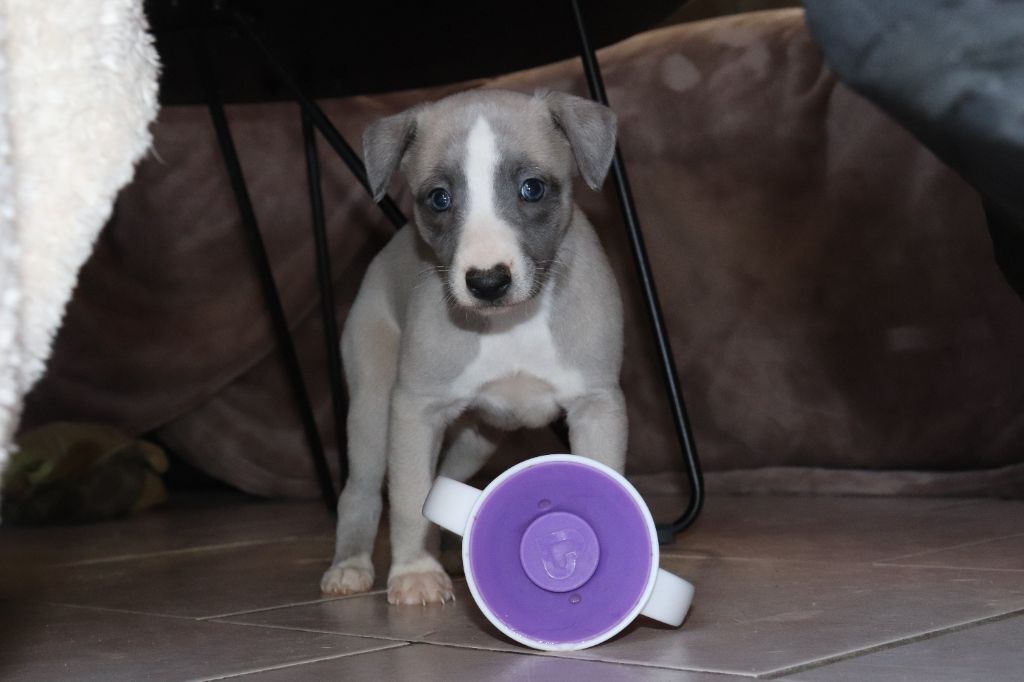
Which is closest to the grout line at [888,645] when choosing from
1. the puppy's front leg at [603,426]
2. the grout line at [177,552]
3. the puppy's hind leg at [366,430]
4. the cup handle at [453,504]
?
the cup handle at [453,504]

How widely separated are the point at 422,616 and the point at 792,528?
29.2 inches

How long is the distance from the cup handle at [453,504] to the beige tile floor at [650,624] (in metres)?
0.11

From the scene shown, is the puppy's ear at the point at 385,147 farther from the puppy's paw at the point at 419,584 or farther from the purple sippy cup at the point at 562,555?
the purple sippy cup at the point at 562,555

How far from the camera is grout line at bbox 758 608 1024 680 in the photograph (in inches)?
37.8

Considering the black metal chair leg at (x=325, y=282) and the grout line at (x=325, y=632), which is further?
the black metal chair leg at (x=325, y=282)

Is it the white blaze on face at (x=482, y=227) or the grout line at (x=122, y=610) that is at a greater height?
the white blaze on face at (x=482, y=227)

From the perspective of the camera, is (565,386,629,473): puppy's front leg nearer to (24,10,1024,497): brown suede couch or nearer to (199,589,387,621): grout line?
(199,589,387,621): grout line

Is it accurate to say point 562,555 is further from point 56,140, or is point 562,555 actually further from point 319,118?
point 319,118

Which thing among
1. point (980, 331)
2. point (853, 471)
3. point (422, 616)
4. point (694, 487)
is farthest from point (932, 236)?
point (422, 616)

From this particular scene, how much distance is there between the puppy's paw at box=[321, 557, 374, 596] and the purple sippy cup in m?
0.47

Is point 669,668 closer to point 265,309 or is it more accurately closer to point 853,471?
point 853,471

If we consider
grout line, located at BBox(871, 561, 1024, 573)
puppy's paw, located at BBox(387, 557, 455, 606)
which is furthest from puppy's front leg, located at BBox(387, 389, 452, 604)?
grout line, located at BBox(871, 561, 1024, 573)

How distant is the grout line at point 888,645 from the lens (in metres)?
0.96

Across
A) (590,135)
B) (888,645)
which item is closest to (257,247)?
(590,135)
